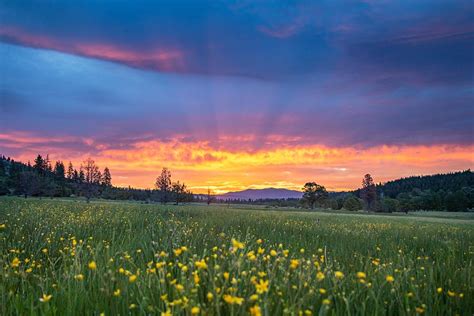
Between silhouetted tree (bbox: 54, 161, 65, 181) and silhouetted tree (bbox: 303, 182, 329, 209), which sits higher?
silhouetted tree (bbox: 54, 161, 65, 181)

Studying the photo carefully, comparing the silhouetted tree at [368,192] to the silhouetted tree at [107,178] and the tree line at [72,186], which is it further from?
the silhouetted tree at [107,178]

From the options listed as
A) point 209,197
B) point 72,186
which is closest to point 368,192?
point 209,197

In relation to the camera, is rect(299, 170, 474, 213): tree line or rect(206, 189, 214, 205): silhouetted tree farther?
rect(206, 189, 214, 205): silhouetted tree

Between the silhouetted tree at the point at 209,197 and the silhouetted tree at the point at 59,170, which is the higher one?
the silhouetted tree at the point at 59,170

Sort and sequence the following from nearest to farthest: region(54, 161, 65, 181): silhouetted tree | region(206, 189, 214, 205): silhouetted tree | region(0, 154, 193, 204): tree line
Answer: region(0, 154, 193, 204): tree line, region(206, 189, 214, 205): silhouetted tree, region(54, 161, 65, 181): silhouetted tree

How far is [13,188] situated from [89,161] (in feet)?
94.4

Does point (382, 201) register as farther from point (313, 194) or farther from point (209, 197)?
point (209, 197)

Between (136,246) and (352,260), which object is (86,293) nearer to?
(136,246)

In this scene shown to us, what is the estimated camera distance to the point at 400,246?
11.0 metres

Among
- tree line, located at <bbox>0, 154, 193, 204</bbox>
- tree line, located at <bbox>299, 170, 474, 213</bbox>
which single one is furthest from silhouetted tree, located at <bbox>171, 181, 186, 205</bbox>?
tree line, located at <bbox>299, 170, 474, 213</bbox>

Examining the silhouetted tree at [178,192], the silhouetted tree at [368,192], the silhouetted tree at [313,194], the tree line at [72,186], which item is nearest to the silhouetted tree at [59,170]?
the tree line at [72,186]

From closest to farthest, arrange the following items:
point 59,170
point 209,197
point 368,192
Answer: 1. point 368,192
2. point 209,197
3. point 59,170

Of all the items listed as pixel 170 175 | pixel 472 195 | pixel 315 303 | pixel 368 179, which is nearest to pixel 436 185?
pixel 472 195

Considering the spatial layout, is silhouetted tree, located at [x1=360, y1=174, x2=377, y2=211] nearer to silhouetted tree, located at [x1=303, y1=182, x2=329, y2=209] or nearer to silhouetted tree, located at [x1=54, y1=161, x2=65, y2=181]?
silhouetted tree, located at [x1=303, y1=182, x2=329, y2=209]
